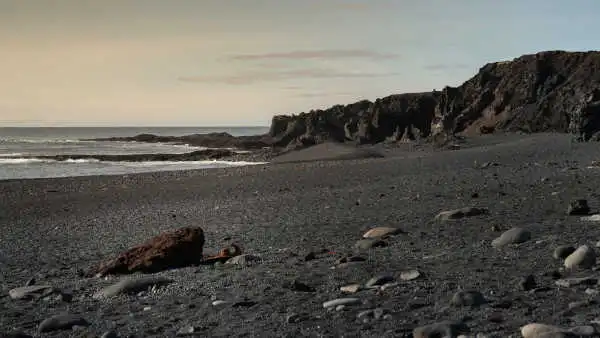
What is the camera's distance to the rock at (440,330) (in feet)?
15.1

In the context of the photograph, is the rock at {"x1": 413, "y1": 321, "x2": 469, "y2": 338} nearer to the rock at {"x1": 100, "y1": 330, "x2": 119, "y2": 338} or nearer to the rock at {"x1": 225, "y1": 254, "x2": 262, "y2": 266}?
the rock at {"x1": 100, "y1": 330, "x2": 119, "y2": 338}

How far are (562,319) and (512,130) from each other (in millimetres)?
43175

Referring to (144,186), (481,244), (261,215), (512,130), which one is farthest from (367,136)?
(481,244)

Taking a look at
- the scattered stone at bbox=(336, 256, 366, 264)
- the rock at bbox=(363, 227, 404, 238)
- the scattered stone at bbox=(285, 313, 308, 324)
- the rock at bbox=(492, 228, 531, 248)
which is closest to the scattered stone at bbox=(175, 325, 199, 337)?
the scattered stone at bbox=(285, 313, 308, 324)

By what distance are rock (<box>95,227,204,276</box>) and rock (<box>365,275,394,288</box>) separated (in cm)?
282

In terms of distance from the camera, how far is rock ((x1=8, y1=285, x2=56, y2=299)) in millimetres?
7070

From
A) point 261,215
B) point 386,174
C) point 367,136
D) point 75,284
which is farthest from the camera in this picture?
point 367,136

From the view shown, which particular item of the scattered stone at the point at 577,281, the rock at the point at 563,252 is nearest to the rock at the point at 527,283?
the scattered stone at the point at 577,281

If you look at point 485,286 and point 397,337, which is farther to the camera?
point 485,286

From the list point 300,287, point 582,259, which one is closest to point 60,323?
point 300,287

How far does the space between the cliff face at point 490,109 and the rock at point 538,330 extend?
1045 inches

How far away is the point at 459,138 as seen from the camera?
42719 millimetres

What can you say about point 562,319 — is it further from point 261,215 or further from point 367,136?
point 367,136

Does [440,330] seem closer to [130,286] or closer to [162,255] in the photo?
[130,286]
